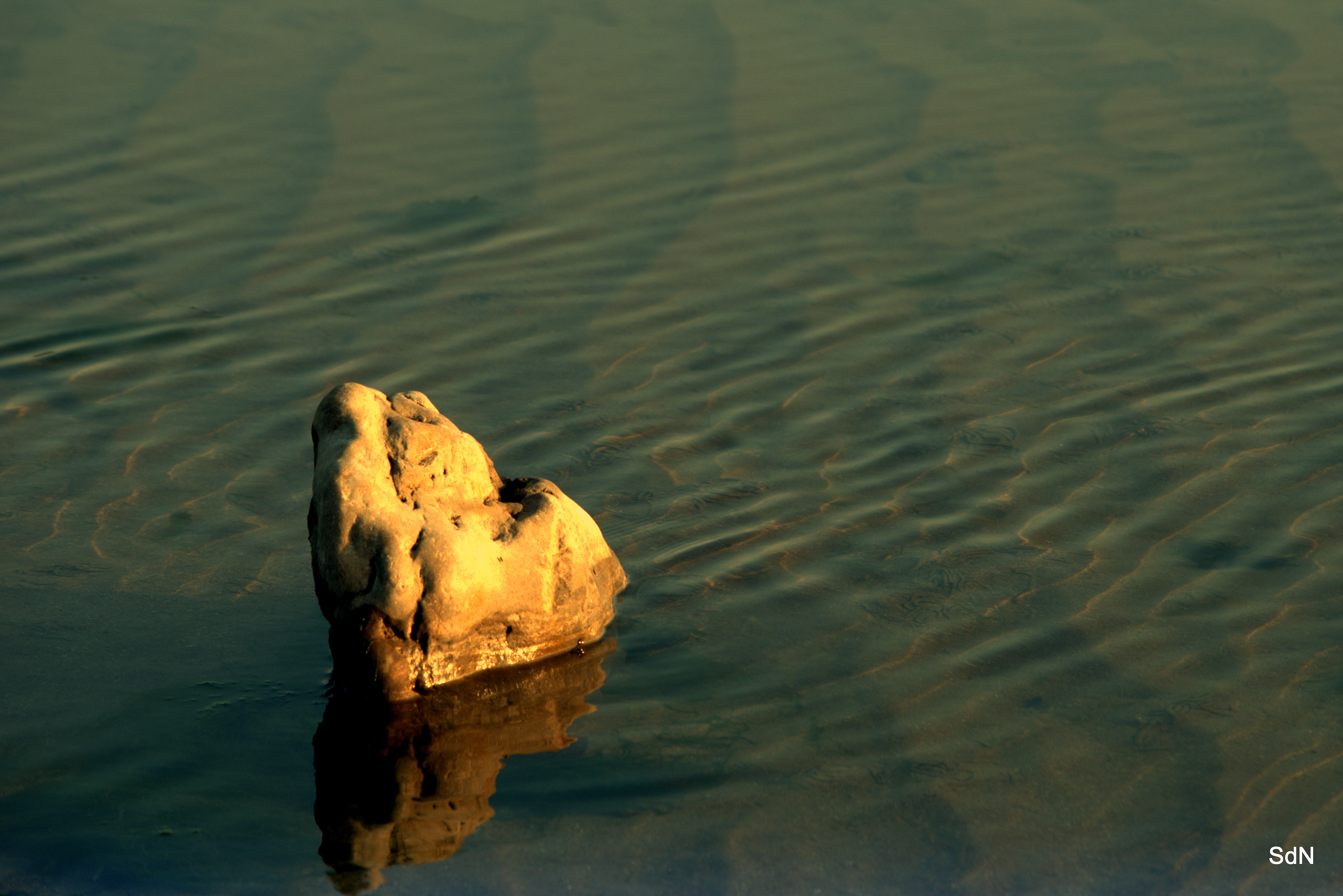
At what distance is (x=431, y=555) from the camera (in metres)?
3.72

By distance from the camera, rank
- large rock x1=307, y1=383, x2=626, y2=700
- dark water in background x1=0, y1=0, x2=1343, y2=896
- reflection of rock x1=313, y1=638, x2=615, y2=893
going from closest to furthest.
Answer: reflection of rock x1=313, y1=638, x2=615, y2=893 → dark water in background x1=0, y1=0, x2=1343, y2=896 → large rock x1=307, y1=383, x2=626, y2=700

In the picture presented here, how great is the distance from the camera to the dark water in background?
349 cm

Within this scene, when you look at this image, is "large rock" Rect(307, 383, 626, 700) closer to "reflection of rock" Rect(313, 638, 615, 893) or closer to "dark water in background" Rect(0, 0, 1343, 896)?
"reflection of rock" Rect(313, 638, 615, 893)

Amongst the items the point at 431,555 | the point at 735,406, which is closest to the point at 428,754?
the point at 431,555

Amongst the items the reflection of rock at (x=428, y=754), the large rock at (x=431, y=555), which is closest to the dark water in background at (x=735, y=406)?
the reflection of rock at (x=428, y=754)

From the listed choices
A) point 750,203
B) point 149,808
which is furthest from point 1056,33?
point 149,808

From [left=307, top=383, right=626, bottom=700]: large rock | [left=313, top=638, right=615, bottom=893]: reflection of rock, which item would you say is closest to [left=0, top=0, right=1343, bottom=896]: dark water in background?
[left=313, top=638, right=615, bottom=893]: reflection of rock

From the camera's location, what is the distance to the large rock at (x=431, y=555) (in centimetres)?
369

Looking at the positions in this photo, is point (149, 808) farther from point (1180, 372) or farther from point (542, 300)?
point (1180, 372)

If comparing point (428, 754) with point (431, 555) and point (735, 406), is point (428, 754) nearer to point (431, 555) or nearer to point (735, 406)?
point (431, 555)

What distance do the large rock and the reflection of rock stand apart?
0.22 feet

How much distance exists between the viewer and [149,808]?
3.45m

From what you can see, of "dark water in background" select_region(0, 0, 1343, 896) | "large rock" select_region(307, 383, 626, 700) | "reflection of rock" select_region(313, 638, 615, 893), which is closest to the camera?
"reflection of rock" select_region(313, 638, 615, 893)

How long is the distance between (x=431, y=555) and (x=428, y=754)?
492 mm
